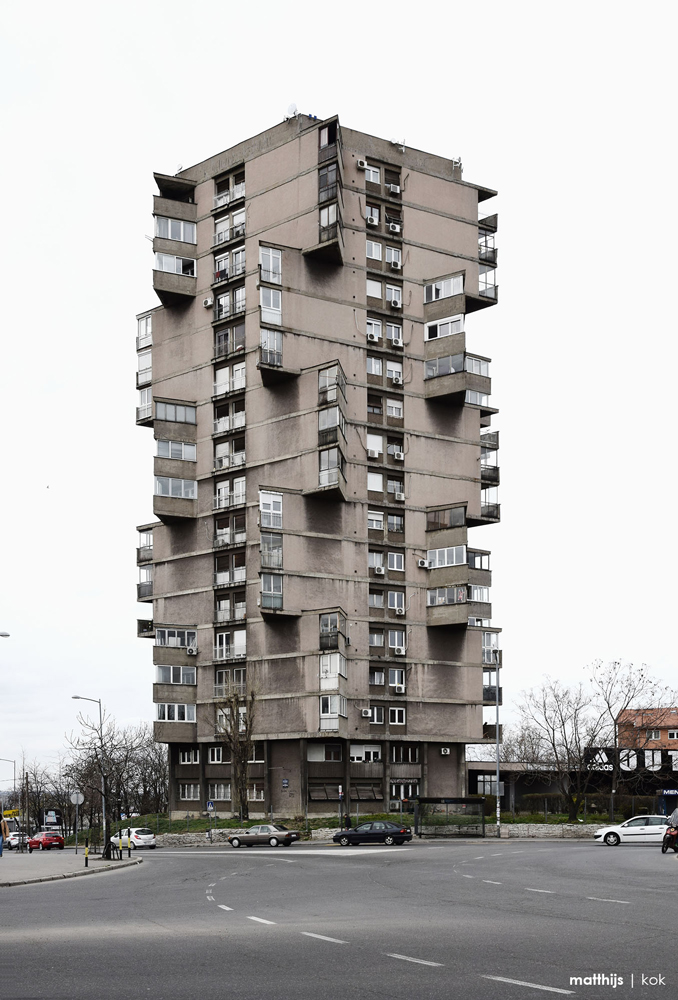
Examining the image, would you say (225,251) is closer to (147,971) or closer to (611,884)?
(611,884)

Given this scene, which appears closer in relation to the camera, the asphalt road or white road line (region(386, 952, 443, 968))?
the asphalt road

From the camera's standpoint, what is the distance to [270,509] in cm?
7262

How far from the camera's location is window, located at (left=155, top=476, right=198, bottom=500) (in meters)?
78.2

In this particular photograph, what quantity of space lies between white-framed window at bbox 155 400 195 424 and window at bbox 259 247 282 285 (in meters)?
11.2

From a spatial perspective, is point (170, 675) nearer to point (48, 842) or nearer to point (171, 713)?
point (171, 713)

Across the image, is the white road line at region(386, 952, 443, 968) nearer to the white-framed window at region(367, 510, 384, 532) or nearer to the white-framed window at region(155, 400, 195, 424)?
the white-framed window at region(367, 510, 384, 532)

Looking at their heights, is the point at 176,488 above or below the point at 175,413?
below

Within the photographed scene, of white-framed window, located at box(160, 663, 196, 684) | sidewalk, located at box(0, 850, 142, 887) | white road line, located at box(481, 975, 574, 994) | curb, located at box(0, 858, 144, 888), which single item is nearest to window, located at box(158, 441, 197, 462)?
white-framed window, located at box(160, 663, 196, 684)

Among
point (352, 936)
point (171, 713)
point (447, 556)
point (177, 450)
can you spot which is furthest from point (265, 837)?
point (352, 936)

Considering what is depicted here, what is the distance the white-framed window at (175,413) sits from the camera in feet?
259

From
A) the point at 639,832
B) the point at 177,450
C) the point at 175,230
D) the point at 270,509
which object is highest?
the point at 175,230

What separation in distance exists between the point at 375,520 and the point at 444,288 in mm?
17938

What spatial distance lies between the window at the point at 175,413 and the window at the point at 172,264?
10.1 m

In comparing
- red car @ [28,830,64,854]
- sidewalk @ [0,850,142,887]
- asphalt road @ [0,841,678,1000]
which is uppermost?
asphalt road @ [0,841,678,1000]
